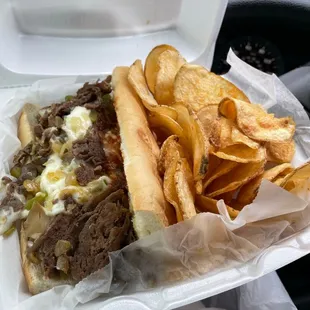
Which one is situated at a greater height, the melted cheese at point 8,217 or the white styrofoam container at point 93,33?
the white styrofoam container at point 93,33

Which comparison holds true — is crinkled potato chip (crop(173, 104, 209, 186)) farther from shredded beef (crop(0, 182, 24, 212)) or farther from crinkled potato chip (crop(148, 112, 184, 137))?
shredded beef (crop(0, 182, 24, 212))

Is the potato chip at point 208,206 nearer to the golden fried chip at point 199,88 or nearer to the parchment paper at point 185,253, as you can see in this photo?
the parchment paper at point 185,253

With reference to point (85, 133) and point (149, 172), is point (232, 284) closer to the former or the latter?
point (149, 172)

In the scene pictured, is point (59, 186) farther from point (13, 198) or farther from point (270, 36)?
point (270, 36)

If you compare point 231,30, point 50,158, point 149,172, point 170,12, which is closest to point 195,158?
point 149,172

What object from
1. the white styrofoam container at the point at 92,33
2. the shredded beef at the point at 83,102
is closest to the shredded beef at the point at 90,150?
the shredded beef at the point at 83,102
